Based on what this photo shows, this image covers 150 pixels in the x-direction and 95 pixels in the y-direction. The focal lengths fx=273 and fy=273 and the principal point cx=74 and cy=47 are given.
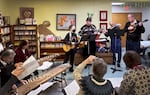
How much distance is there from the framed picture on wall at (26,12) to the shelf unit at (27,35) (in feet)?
1.68

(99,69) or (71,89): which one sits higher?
(99,69)

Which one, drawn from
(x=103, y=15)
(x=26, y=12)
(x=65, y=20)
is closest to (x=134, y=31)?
(x=103, y=15)

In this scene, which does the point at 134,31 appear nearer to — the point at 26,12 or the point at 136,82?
the point at 26,12

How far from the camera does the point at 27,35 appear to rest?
9.62 m

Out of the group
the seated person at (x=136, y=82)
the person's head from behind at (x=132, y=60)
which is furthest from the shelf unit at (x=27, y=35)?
the seated person at (x=136, y=82)

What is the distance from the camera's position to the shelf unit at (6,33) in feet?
27.5

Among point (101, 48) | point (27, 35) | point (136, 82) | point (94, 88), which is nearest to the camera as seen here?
point (136, 82)

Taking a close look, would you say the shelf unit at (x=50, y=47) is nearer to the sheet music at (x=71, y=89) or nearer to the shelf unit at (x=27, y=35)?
the shelf unit at (x=27, y=35)

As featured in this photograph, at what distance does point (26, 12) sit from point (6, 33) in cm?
134

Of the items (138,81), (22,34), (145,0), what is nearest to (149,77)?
(138,81)

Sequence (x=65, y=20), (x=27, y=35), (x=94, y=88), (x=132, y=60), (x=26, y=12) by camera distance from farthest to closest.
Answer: (x=65, y=20) → (x=26, y=12) → (x=27, y=35) → (x=94, y=88) → (x=132, y=60)

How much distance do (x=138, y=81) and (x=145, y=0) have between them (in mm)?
8448

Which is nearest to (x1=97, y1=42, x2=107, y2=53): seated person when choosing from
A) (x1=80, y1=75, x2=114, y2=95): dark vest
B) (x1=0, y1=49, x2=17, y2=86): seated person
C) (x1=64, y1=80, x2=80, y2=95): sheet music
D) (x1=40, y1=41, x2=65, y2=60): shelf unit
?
(x1=40, y1=41, x2=65, y2=60): shelf unit

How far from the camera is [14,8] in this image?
9875mm
